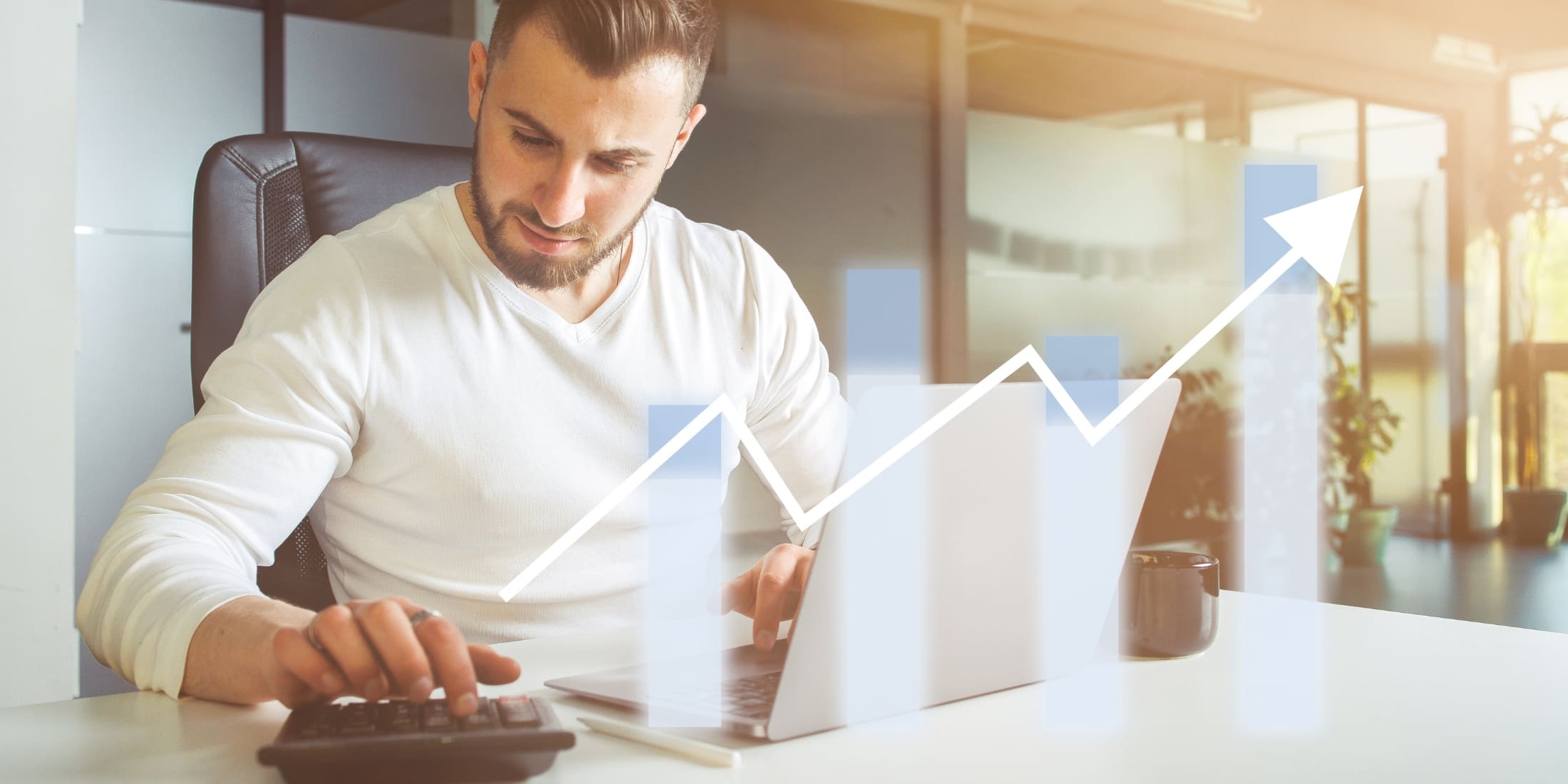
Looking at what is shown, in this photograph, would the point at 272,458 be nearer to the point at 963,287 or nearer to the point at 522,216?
the point at 522,216

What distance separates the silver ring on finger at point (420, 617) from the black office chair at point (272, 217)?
1.92 feet

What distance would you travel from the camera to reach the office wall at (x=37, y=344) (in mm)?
2232

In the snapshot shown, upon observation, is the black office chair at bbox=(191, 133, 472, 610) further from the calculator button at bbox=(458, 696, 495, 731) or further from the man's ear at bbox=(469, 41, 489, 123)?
the calculator button at bbox=(458, 696, 495, 731)

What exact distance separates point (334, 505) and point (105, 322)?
1.92 meters

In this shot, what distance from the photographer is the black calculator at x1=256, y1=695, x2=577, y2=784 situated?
23.6 inches

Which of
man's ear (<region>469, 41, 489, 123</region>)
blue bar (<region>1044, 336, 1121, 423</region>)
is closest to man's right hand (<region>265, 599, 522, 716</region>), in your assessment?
man's ear (<region>469, 41, 489, 123</region>)

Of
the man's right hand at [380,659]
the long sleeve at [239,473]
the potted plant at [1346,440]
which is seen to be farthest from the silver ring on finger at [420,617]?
the potted plant at [1346,440]

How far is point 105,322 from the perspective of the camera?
2.88m

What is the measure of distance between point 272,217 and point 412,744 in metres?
0.94

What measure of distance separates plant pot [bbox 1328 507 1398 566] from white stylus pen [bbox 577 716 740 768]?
5.44 meters

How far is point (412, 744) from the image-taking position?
61 cm

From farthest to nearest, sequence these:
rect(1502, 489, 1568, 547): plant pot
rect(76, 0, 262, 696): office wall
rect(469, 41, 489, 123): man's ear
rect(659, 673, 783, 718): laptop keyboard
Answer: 1. rect(1502, 489, 1568, 547): plant pot
2. rect(76, 0, 262, 696): office wall
3. rect(469, 41, 489, 123): man's ear
4. rect(659, 673, 783, 718): laptop keyboard

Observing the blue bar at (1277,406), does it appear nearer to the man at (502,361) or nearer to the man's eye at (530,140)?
the man at (502,361)

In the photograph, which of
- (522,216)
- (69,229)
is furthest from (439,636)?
(69,229)
